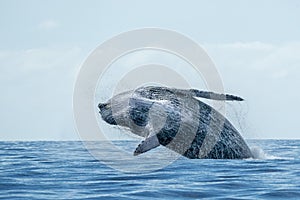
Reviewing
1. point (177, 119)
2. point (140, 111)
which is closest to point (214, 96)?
point (177, 119)

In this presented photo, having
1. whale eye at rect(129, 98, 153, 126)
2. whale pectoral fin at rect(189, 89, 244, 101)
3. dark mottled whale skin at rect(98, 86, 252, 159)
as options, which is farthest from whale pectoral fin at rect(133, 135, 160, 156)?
whale pectoral fin at rect(189, 89, 244, 101)

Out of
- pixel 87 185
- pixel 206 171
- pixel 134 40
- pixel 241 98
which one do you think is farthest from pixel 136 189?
pixel 134 40

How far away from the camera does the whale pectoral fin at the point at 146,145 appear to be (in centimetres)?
1061

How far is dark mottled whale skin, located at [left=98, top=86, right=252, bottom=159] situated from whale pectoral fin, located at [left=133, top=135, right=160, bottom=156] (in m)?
0.50

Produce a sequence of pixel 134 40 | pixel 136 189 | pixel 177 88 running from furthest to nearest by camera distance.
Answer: pixel 134 40
pixel 177 88
pixel 136 189

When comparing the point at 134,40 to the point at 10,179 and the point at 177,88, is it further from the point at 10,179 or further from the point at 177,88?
the point at 10,179

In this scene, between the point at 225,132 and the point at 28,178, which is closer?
the point at 28,178

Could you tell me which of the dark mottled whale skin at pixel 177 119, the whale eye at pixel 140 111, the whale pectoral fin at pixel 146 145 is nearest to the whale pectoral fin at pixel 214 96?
the dark mottled whale skin at pixel 177 119

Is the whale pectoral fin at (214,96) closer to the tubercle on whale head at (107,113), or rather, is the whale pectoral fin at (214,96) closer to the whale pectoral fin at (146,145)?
the whale pectoral fin at (146,145)

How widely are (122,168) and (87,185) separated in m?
3.07

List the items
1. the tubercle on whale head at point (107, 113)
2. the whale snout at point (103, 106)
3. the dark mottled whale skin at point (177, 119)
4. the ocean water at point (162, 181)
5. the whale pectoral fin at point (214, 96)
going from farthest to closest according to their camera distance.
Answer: the whale snout at point (103, 106), the tubercle on whale head at point (107, 113), the whale pectoral fin at point (214, 96), the dark mottled whale skin at point (177, 119), the ocean water at point (162, 181)

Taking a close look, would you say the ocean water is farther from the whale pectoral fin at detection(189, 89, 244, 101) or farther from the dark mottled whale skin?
the whale pectoral fin at detection(189, 89, 244, 101)

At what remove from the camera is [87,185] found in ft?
31.5

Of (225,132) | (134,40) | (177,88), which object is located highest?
(134,40)
